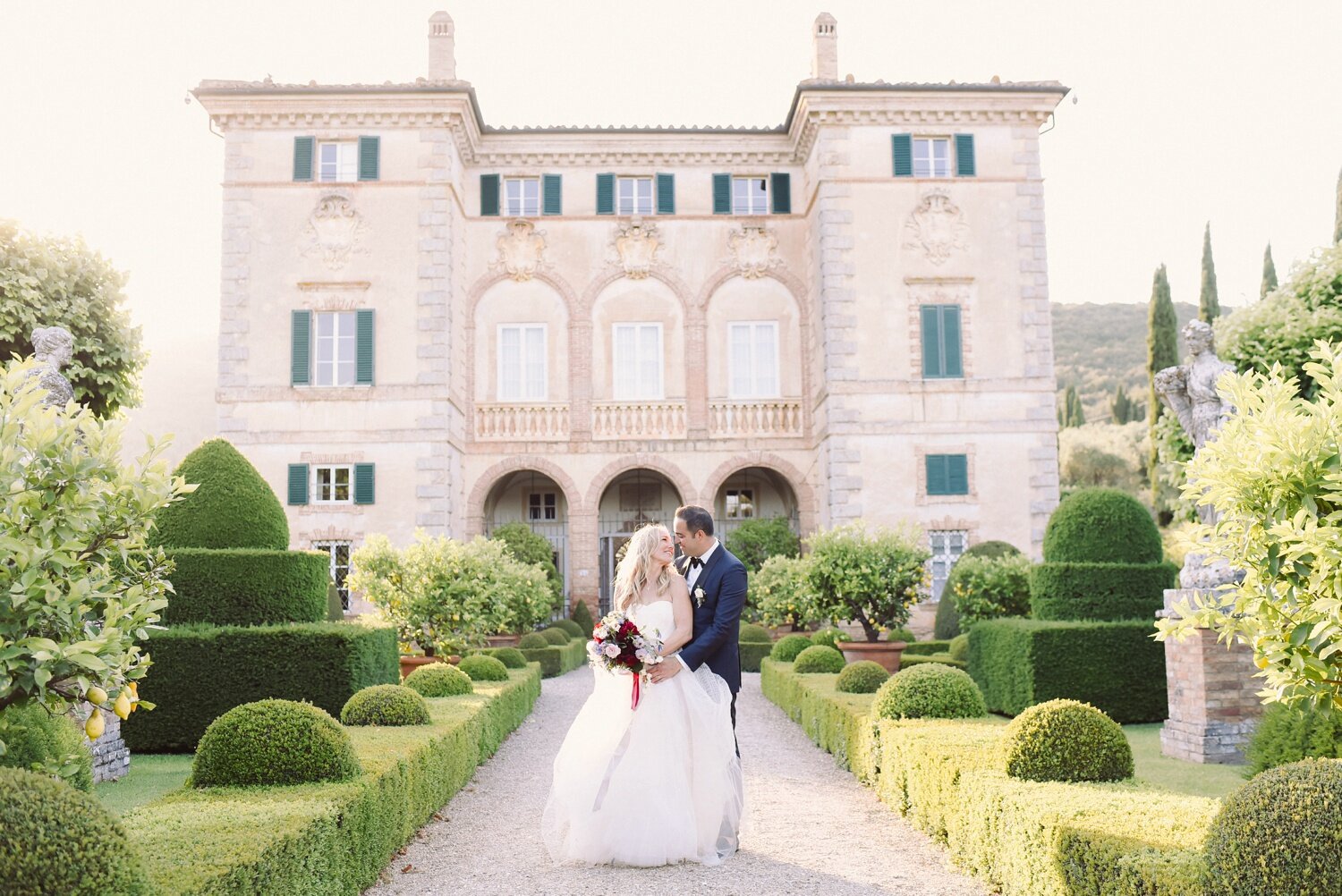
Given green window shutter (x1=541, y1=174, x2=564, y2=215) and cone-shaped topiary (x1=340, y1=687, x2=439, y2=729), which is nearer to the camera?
cone-shaped topiary (x1=340, y1=687, x2=439, y2=729)

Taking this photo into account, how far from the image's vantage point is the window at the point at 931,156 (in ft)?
80.4

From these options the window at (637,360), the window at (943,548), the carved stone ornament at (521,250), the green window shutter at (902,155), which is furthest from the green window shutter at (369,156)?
the window at (943,548)

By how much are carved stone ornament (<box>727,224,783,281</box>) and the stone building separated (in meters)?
0.09

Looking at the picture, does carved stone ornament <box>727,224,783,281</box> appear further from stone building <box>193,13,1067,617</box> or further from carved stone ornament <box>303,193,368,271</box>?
carved stone ornament <box>303,193,368,271</box>

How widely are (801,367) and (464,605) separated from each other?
13.5 metres

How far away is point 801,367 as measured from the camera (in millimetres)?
25672

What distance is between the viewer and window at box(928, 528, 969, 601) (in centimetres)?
2377

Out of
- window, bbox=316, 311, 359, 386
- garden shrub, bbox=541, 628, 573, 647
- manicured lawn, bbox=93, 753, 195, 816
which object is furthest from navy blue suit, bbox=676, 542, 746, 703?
window, bbox=316, 311, 359, 386

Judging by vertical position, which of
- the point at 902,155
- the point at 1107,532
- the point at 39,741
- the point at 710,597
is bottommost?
the point at 39,741

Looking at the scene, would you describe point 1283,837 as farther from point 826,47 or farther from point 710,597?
point 826,47

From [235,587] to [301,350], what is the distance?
1460cm

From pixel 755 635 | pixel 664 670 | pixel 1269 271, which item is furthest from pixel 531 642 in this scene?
pixel 1269 271

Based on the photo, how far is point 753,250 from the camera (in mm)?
25828

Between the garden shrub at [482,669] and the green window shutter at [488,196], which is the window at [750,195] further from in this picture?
the garden shrub at [482,669]
